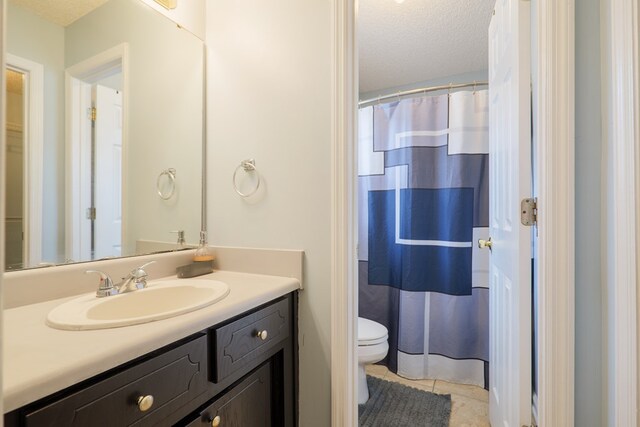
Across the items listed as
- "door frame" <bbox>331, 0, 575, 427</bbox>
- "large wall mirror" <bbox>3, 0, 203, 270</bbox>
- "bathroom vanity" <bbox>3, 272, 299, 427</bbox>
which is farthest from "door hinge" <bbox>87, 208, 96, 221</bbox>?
"door frame" <bbox>331, 0, 575, 427</bbox>

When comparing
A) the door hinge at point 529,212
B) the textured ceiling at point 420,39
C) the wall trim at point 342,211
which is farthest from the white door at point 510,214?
the wall trim at point 342,211

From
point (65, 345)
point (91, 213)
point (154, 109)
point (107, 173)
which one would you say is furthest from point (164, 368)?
point (154, 109)

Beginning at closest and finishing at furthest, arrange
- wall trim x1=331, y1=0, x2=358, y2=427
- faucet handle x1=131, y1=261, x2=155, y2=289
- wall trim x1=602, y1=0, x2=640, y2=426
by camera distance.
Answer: wall trim x1=602, y1=0, x2=640, y2=426 → faucet handle x1=131, y1=261, x2=155, y2=289 → wall trim x1=331, y1=0, x2=358, y2=427

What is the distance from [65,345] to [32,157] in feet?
2.11

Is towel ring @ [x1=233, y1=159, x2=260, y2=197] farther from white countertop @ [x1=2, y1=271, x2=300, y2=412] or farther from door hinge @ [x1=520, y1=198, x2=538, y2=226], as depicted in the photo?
door hinge @ [x1=520, y1=198, x2=538, y2=226]

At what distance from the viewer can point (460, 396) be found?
1826 millimetres

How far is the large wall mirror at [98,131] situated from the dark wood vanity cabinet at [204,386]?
58 centimetres

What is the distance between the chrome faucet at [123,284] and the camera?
3.03 ft

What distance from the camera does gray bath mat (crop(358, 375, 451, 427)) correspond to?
1.58 meters

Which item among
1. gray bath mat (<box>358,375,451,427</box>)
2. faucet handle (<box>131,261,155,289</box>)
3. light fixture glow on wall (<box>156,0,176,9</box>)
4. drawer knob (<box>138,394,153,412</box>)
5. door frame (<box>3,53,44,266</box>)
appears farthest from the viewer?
gray bath mat (<box>358,375,451,427</box>)

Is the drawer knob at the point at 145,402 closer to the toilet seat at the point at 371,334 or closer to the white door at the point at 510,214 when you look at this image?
the white door at the point at 510,214

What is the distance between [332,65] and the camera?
1.11 metres

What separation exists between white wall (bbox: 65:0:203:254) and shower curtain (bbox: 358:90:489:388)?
1285 mm

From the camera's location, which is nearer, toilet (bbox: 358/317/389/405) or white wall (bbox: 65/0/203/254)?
white wall (bbox: 65/0/203/254)
